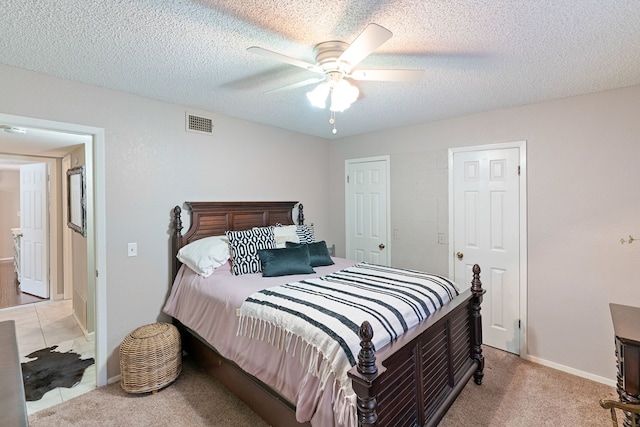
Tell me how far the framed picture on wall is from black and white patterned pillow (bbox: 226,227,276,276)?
6.19 ft

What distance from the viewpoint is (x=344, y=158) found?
4.44 meters

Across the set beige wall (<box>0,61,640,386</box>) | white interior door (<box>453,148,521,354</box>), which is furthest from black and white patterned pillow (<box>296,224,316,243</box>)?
white interior door (<box>453,148,521,354</box>)

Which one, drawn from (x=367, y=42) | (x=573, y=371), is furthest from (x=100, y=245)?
(x=573, y=371)

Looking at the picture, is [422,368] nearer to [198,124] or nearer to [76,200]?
[198,124]

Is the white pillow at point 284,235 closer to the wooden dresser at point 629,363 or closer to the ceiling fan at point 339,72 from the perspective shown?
the ceiling fan at point 339,72

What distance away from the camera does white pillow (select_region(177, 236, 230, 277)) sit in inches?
105

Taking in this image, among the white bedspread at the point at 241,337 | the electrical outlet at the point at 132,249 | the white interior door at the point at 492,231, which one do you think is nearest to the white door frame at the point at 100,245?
the electrical outlet at the point at 132,249

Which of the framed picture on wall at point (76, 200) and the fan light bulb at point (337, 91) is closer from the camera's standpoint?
the fan light bulb at point (337, 91)

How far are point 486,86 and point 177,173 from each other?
2.88m

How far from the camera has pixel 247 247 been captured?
2824 mm

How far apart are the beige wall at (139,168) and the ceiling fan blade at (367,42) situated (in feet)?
6.62

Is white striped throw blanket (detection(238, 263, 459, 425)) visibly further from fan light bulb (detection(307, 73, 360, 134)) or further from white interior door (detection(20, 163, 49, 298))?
white interior door (detection(20, 163, 49, 298))

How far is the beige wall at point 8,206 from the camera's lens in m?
6.99

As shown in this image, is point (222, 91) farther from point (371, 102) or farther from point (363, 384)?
point (363, 384)
